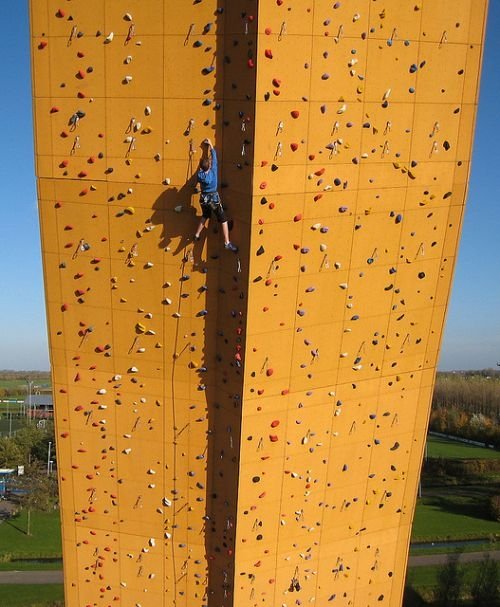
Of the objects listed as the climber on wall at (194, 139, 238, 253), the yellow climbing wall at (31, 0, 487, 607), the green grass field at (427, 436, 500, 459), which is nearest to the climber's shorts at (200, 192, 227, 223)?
the climber on wall at (194, 139, 238, 253)

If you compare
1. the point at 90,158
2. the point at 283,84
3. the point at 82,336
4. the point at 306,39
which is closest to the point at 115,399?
the point at 82,336

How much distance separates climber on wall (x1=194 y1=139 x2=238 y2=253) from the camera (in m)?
4.34

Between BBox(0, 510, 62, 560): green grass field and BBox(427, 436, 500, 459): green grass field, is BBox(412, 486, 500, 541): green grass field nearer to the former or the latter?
BBox(427, 436, 500, 459): green grass field

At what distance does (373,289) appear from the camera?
512cm

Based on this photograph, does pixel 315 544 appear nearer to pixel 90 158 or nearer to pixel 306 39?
pixel 90 158

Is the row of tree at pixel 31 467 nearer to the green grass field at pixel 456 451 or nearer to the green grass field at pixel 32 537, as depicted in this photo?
the green grass field at pixel 32 537

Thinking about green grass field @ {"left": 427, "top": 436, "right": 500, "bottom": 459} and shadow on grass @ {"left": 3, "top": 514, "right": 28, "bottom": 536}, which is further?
green grass field @ {"left": 427, "top": 436, "right": 500, "bottom": 459}

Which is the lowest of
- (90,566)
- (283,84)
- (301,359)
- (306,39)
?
(90,566)

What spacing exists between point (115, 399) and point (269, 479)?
4.85 ft

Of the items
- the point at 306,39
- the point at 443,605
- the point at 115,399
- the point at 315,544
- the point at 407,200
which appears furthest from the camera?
the point at 443,605

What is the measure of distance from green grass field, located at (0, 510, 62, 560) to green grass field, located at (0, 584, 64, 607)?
8.89 ft

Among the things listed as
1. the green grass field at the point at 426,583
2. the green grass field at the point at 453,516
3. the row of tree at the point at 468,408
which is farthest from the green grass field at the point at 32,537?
the row of tree at the point at 468,408

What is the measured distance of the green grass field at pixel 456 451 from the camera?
32.8 meters

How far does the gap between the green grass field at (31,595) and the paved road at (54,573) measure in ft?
1.42
